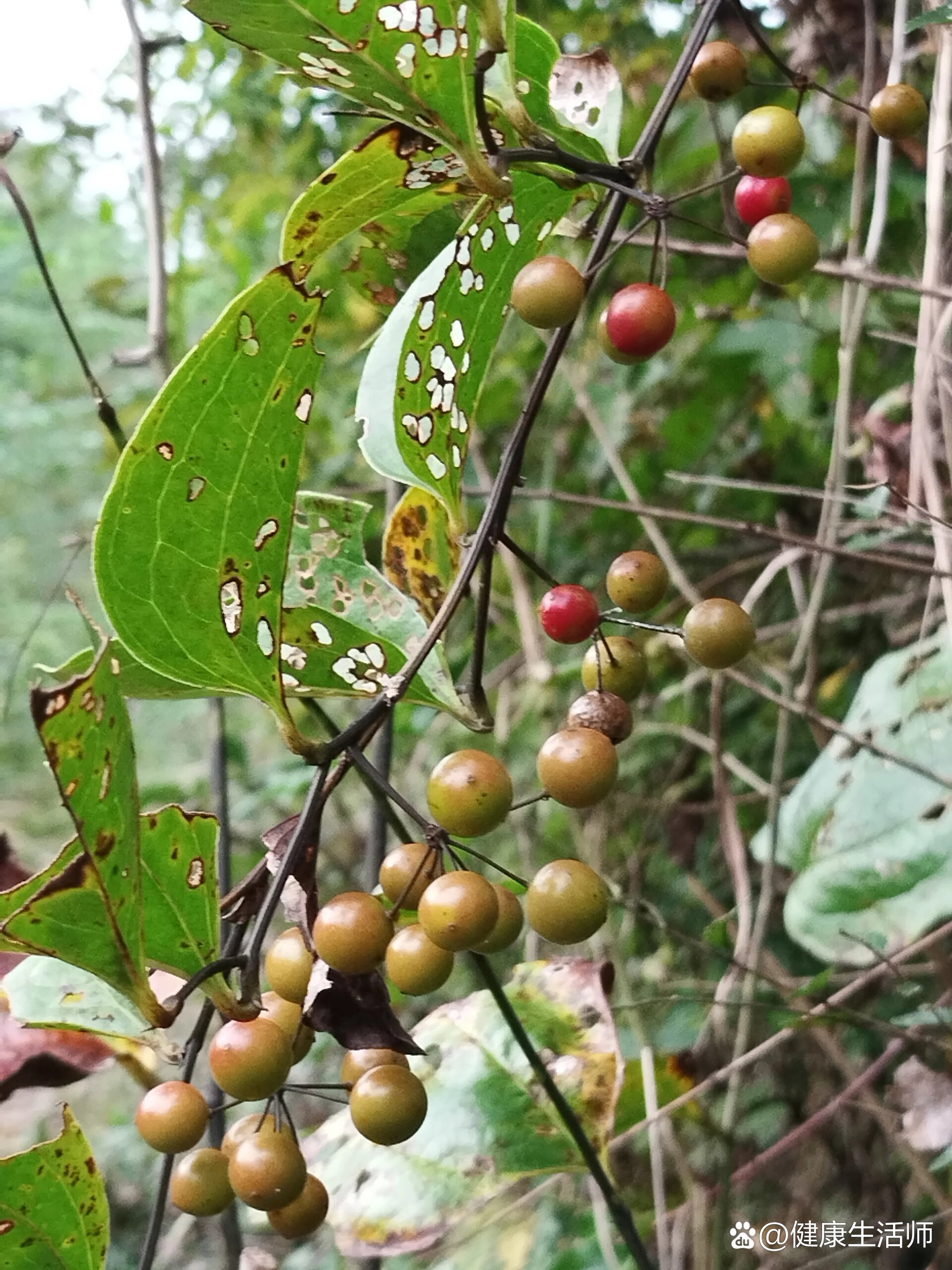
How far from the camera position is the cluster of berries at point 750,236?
398 mm

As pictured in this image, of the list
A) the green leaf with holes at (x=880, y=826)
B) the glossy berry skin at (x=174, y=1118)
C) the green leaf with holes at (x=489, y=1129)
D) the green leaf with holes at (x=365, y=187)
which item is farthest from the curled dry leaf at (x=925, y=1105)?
the green leaf with holes at (x=365, y=187)

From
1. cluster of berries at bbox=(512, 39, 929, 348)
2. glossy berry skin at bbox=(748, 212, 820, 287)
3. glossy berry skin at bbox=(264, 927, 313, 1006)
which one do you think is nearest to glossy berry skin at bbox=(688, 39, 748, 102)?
cluster of berries at bbox=(512, 39, 929, 348)

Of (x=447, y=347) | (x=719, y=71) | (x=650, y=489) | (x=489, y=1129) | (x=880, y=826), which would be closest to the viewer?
(x=447, y=347)

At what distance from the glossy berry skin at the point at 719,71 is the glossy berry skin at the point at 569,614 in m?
0.27

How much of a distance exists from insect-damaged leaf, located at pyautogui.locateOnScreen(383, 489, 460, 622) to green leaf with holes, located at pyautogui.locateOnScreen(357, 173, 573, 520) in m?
0.05

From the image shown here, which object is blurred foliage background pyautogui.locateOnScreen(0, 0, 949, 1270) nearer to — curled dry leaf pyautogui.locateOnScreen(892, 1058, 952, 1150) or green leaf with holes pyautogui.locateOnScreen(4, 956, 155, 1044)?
curled dry leaf pyautogui.locateOnScreen(892, 1058, 952, 1150)

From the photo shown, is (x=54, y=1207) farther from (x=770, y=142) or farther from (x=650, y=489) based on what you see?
(x=650, y=489)

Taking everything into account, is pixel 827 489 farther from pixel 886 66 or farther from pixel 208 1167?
pixel 208 1167

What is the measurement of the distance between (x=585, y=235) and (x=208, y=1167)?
411 millimetres

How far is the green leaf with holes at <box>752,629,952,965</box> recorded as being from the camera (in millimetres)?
766

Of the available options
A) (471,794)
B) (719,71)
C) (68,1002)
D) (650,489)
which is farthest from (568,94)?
(650,489)

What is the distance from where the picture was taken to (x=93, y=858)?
31 centimetres

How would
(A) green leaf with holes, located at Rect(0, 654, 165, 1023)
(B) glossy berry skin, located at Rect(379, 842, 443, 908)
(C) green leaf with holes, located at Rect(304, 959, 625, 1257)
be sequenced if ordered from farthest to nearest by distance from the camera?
1. (C) green leaf with holes, located at Rect(304, 959, 625, 1257)
2. (B) glossy berry skin, located at Rect(379, 842, 443, 908)
3. (A) green leaf with holes, located at Rect(0, 654, 165, 1023)

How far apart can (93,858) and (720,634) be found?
270 mm
